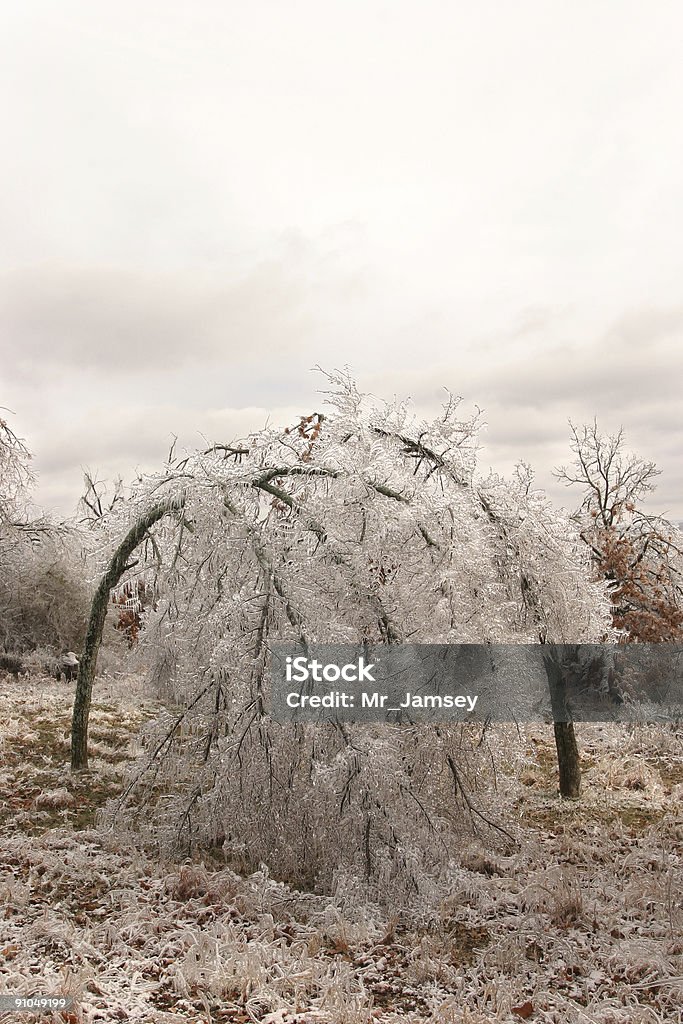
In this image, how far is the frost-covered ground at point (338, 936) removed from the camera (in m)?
4.54

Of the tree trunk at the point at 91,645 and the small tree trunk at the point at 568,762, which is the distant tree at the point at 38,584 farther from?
the small tree trunk at the point at 568,762

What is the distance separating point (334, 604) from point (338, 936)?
2549mm

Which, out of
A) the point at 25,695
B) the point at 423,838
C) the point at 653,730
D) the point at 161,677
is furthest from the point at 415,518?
the point at 25,695

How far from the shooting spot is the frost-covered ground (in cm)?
454

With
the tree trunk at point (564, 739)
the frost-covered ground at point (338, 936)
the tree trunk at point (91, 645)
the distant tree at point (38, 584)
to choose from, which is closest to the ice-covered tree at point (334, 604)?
the frost-covered ground at point (338, 936)

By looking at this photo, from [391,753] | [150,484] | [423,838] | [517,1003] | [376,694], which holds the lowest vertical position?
[517,1003]

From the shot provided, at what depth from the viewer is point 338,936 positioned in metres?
5.38

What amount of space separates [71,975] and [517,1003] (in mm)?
2867

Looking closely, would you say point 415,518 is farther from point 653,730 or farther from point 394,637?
point 653,730

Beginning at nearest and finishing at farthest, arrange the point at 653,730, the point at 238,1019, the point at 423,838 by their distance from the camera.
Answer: the point at 238,1019
the point at 423,838
the point at 653,730

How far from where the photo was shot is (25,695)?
13812mm

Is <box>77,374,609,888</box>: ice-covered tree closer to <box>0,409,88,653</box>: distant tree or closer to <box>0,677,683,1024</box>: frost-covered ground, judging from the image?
<box>0,677,683,1024</box>: frost-covered ground

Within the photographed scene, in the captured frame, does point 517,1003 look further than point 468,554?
No

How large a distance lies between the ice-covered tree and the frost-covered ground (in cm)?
49
